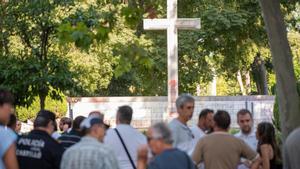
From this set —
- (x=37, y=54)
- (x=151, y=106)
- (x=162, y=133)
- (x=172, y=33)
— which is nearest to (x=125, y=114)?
(x=162, y=133)

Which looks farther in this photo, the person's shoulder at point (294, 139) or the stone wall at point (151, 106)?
the stone wall at point (151, 106)

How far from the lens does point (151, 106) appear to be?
33.8 metres

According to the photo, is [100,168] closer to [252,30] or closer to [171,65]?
[171,65]

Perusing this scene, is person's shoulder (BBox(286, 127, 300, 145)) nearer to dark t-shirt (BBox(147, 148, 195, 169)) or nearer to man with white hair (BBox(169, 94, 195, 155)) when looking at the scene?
dark t-shirt (BBox(147, 148, 195, 169))

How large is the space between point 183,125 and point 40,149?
6.45ft

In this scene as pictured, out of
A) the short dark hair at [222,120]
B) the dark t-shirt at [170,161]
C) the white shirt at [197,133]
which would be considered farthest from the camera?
the white shirt at [197,133]

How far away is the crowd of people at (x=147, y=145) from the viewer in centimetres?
654

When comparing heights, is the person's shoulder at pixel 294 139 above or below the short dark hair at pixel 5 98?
below

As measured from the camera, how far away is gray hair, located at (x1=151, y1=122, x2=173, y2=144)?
6.23 metres

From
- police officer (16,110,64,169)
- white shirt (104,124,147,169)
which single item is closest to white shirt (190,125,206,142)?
white shirt (104,124,147,169)

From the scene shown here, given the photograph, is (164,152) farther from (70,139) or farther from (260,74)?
(260,74)

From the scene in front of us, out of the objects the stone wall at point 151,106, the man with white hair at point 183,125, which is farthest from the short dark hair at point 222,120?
the stone wall at point 151,106

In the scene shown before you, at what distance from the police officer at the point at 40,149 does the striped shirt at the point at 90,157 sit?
32.4 inches

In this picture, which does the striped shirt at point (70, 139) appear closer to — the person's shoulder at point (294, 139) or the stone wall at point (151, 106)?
the person's shoulder at point (294, 139)
